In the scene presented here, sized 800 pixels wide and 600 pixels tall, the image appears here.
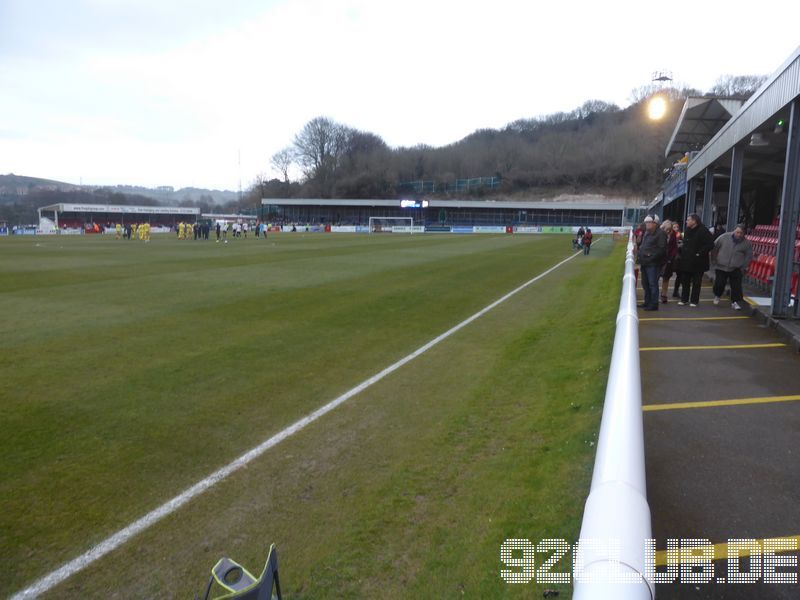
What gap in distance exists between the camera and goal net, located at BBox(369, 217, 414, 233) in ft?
261

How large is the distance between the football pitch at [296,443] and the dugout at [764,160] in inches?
122

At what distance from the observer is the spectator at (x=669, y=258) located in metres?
12.1

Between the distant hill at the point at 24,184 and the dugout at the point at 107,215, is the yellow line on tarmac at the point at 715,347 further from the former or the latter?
the distant hill at the point at 24,184

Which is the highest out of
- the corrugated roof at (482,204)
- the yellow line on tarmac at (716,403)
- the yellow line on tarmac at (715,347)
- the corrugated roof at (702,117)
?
the corrugated roof at (702,117)

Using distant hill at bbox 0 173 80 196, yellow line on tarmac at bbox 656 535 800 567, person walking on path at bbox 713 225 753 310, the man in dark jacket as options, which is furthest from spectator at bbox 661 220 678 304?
distant hill at bbox 0 173 80 196

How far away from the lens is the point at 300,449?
190 inches

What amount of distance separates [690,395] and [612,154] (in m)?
118

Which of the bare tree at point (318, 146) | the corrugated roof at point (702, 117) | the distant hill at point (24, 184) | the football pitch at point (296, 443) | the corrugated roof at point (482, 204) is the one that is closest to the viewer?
the football pitch at point (296, 443)

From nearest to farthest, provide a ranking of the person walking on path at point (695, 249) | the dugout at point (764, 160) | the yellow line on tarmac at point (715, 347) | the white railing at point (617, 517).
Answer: the white railing at point (617, 517) → the yellow line on tarmac at point (715, 347) → the dugout at point (764, 160) → the person walking on path at point (695, 249)

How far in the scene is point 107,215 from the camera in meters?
97.1

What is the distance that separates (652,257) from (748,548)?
8412 mm

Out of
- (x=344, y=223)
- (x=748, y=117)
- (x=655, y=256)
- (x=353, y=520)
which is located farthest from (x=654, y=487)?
(x=344, y=223)

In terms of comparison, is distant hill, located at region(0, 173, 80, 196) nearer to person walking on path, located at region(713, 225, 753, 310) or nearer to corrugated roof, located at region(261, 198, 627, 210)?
corrugated roof, located at region(261, 198, 627, 210)

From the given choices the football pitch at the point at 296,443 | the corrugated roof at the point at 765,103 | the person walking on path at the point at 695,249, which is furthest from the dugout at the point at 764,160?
the football pitch at the point at 296,443
